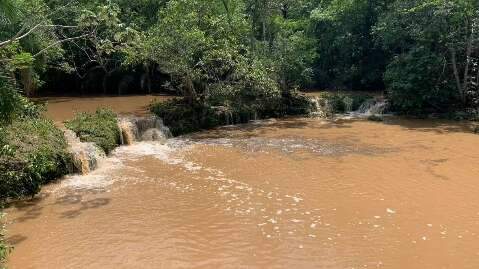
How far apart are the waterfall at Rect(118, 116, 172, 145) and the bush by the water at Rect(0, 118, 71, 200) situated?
10.1 ft

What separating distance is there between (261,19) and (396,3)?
648 cm

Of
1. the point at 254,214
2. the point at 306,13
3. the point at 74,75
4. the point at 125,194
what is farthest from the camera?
the point at 306,13

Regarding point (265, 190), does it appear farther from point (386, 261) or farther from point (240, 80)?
point (240, 80)

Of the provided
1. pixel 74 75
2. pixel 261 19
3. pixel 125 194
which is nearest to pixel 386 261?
pixel 125 194

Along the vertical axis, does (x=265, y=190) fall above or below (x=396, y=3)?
below

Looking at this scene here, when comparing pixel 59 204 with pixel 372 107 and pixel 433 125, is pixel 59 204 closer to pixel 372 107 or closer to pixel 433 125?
pixel 433 125

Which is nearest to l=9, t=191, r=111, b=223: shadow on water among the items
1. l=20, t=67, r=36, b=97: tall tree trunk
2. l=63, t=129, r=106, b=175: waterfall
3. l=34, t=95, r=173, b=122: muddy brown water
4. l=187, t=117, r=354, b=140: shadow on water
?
l=63, t=129, r=106, b=175: waterfall

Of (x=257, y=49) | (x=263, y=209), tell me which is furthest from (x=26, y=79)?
(x=263, y=209)

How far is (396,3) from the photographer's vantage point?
→ 23.0 metres

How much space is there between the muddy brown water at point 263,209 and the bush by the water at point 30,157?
→ 0.40 metres

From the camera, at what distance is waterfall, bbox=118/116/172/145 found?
1734 centimetres

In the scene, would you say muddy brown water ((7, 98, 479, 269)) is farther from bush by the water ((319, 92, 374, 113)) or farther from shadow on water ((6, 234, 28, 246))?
bush by the water ((319, 92, 374, 113))

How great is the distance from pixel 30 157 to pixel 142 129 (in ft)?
21.6

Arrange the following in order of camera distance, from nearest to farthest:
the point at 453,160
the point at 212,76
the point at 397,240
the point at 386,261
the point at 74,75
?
the point at 386,261 → the point at 397,240 → the point at 453,160 → the point at 212,76 → the point at 74,75
